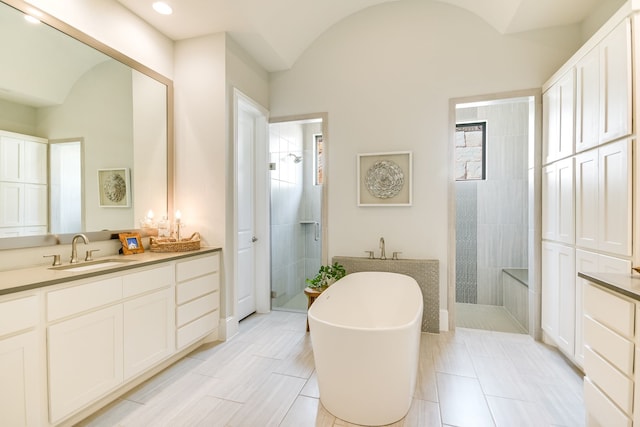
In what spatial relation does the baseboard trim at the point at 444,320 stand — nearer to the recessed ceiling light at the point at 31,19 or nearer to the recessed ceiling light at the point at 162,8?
the recessed ceiling light at the point at 162,8

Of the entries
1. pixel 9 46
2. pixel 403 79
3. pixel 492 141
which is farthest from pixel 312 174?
pixel 9 46

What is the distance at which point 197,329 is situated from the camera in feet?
7.90

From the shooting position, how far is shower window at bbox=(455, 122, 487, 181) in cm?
386

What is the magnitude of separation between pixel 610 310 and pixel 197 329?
102 inches

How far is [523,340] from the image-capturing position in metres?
2.66

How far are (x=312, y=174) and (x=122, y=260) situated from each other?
2522 mm

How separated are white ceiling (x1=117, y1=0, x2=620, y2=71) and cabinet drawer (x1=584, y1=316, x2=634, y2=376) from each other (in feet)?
7.98

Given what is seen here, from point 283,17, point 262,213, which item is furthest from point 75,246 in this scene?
point 283,17

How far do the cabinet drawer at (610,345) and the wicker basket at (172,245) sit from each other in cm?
267

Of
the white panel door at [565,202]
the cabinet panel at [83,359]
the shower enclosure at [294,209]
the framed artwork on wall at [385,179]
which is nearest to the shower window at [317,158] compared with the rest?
the shower enclosure at [294,209]

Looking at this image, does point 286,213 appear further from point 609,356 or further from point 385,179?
point 609,356

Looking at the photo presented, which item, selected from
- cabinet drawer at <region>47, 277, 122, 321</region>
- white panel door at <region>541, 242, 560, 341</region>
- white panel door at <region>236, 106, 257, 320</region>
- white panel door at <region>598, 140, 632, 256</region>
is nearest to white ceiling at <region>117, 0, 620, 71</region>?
white panel door at <region>236, 106, 257, 320</region>

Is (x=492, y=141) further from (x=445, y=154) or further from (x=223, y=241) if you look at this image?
(x=223, y=241)

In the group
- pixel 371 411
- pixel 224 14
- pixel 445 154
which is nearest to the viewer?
pixel 371 411
